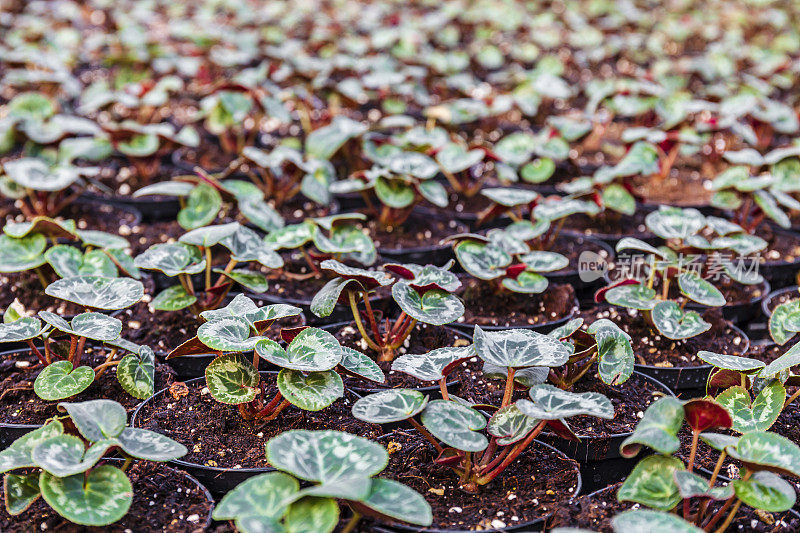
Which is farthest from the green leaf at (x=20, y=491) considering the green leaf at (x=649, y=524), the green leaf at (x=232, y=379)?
the green leaf at (x=649, y=524)

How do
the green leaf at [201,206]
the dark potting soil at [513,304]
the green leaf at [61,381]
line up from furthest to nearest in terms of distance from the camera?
the green leaf at [201,206]
the dark potting soil at [513,304]
the green leaf at [61,381]

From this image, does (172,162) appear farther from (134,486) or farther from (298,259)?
(134,486)

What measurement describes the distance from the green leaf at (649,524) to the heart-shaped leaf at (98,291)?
1326 mm

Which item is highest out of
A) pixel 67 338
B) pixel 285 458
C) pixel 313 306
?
pixel 285 458

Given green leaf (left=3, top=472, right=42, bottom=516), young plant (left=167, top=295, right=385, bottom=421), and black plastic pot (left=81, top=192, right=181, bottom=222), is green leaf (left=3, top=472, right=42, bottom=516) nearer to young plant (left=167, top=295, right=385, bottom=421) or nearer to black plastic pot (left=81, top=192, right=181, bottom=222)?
young plant (left=167, top=295, right=385, bottom=421)

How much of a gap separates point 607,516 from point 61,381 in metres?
1.39

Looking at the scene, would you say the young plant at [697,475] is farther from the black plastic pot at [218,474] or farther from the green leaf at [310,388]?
the black plastic pot at [218,474]

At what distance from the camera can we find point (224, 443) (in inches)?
78.1

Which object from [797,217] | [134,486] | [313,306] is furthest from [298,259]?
[797,217]

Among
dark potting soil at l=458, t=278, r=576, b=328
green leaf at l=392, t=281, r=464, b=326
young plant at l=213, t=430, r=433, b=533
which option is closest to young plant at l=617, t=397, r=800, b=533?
young plant at l=213, t=430, r=433, b=533

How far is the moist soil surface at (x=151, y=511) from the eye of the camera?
1.70 meters

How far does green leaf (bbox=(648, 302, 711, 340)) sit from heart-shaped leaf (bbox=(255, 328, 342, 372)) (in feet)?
3.28

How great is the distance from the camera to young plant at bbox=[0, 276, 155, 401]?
1949 millimetres

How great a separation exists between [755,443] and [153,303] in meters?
1.69
